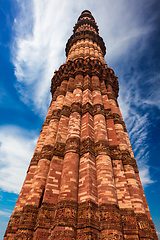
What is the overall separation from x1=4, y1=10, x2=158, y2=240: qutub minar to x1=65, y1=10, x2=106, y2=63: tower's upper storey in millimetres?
7091

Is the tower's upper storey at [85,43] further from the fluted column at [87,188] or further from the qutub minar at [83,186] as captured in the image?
the fluted column at [87,188]

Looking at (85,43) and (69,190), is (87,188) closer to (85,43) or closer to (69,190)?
(69,190)

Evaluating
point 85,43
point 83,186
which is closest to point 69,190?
point 83,186

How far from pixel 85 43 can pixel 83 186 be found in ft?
56.6

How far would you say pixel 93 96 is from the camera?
11.8 metres

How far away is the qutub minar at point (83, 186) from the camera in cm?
560

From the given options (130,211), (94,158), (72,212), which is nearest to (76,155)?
(94,158)

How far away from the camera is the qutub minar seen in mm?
5603

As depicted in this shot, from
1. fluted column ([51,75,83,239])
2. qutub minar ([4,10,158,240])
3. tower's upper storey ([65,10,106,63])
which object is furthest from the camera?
tower's upper storey ([65,10,106,63])

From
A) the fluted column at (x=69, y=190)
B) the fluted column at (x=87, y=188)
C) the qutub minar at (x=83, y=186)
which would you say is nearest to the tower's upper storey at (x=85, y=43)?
the qutub minar at (x=83, y=186)

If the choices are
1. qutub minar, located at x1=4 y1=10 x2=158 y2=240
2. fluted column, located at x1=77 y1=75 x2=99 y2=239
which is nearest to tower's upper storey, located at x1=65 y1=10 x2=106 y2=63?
qutub minar, located at x1=4 y1=10 x2=158 y2=240

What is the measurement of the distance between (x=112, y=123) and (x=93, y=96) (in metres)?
2.80

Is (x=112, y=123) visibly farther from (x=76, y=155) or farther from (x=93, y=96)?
(x=76, y=155)

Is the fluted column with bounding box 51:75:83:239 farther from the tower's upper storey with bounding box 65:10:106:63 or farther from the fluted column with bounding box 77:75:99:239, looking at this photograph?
the tower's upper storey with bounding box 65:10:106:63
